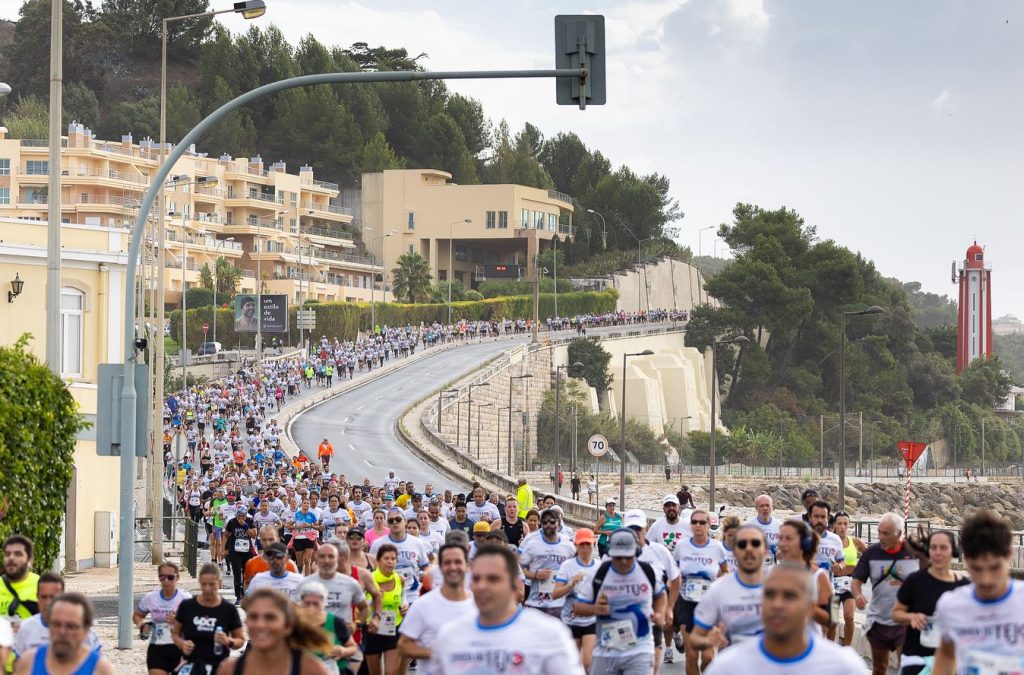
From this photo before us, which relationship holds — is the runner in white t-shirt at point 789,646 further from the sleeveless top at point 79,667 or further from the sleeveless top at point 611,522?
the sleeveless top at point 611,522

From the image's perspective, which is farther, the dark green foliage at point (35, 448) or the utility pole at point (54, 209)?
the utility pole at point (54, 209)

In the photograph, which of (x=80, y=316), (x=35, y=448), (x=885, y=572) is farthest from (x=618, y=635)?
(x=80, y=316)

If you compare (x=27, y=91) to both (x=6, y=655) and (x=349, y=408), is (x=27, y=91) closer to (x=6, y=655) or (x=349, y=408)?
(x=349, y=408)

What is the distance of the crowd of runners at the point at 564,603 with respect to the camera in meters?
6.51

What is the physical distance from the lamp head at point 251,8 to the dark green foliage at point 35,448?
5.63 metres

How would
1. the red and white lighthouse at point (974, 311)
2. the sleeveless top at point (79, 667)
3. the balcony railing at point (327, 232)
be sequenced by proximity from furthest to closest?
the red and white lighthouse at point (974, 311)
the balcony railing at point (327, 232)
the sleeveless top at point (79, 667)

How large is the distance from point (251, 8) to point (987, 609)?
58.7 ft

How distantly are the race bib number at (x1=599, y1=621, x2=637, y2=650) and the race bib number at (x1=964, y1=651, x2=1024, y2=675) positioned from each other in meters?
4.13

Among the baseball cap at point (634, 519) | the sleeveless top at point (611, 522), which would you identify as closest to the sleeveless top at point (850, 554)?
the baseball cap at point (634, 519)

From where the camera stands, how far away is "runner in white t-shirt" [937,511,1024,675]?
24.3 ft

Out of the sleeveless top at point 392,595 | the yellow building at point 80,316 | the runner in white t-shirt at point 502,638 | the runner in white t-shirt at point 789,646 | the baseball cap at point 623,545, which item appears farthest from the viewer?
the yellow building at point 80,316

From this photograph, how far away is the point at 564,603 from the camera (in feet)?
46.4

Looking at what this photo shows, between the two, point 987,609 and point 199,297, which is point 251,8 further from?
point 199,297

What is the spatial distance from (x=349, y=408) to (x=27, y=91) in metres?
84.3
